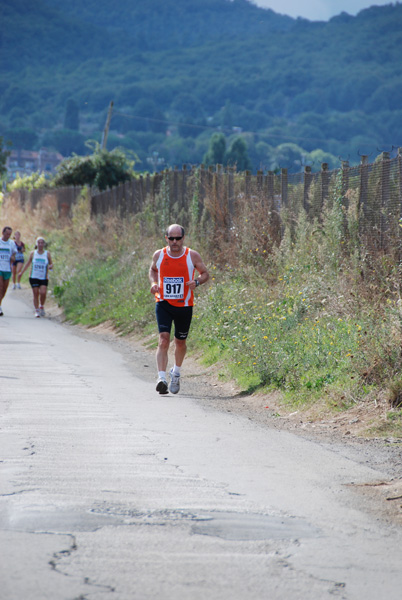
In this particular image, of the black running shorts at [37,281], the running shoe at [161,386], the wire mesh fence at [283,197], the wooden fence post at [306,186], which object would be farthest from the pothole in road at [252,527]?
the black running shorts at [37,281]

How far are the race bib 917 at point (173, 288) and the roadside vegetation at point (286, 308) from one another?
1.31 m

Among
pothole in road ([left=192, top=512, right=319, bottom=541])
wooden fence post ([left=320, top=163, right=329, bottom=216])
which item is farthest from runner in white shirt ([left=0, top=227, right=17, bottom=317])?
pothole in road ([left=192, top=512, right=319, bottom=541])

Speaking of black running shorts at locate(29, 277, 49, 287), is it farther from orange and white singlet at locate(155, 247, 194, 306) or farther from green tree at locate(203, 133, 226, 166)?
green tree at locate(203, 133, 226, 166)

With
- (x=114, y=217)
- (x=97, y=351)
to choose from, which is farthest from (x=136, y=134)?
(x=97, y=351)

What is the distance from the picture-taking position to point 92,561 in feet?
13.7

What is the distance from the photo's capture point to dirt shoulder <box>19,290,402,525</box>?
19.1 ft

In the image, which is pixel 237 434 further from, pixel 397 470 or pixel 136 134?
pixel 136 134

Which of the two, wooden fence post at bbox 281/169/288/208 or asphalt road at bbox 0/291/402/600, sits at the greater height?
wooden fence post at bbox 281/169/288/208

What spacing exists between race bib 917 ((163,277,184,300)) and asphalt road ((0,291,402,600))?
198 centimetres

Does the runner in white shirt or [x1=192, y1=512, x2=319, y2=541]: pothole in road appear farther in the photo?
the runner in white shirt

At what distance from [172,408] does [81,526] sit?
458 centimetres

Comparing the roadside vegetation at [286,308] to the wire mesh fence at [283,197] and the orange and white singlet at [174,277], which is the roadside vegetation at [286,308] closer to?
the wire mesh fence at [283,197]

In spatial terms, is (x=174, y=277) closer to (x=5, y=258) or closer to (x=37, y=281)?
(x=5, y=258)

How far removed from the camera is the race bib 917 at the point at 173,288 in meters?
10.5
